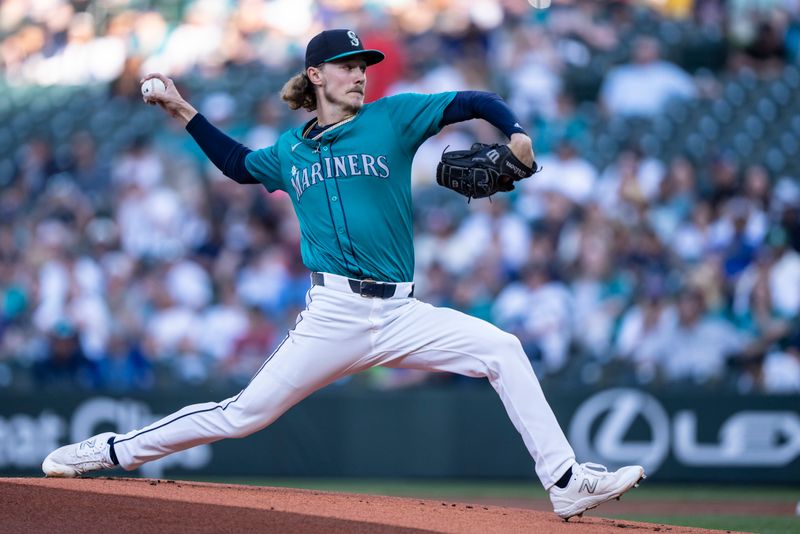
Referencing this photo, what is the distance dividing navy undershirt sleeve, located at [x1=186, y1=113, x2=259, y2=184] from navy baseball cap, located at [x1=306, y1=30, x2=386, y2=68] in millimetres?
540

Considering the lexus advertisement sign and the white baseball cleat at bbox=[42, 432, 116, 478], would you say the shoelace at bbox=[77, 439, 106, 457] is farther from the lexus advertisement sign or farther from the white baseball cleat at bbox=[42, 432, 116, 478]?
the lexus advertisement sign

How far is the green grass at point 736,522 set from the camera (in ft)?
22.0

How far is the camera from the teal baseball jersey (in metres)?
5.11

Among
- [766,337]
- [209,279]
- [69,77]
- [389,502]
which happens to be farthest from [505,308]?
[69,77]

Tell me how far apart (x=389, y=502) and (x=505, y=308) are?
465 centimetres

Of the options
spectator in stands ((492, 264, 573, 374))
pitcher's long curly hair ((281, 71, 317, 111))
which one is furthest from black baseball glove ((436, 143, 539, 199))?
spectator in stands ((492, 264, 573, 374))

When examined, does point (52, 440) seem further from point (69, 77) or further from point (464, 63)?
point (69, 77)

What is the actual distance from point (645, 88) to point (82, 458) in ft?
27.6

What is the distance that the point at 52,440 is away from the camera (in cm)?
973

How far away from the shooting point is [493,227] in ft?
35.5

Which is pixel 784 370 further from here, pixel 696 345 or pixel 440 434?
pixel 440 434

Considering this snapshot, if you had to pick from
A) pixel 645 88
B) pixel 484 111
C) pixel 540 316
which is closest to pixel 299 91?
pixel 484 111

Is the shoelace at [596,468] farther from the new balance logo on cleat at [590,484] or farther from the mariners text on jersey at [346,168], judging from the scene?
the mariners text on jersey at [346,168]

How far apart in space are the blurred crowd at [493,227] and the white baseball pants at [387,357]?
15.0 ft
